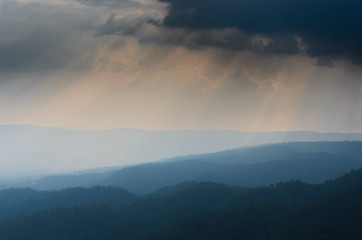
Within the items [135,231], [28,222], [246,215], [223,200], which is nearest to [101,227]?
[135,231]

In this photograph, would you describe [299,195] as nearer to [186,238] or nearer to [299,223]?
[299,223]

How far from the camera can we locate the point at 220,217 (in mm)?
144625

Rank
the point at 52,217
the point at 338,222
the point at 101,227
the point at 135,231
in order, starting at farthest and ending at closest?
the point at 52,217 → the point at 101,227 → the point at 135,231 → the point at 338,222

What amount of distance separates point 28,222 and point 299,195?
110498 millimetres

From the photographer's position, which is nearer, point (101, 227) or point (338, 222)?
→ point (338, 222)

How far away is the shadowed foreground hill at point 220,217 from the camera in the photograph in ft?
399

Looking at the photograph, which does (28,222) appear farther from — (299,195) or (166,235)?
(299,195)

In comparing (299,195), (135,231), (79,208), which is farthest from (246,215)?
(79,208)

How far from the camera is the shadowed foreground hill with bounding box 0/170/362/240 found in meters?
122

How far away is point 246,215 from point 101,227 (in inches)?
2439

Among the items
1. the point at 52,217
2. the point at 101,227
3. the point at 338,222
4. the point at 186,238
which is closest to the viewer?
the point at 338,222

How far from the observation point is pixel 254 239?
122 metres

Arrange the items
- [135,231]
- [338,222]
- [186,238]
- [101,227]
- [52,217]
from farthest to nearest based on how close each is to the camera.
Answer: [52,217] < [101,227] < [135,231] < [186,238] < [338,222]

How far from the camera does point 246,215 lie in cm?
14062
